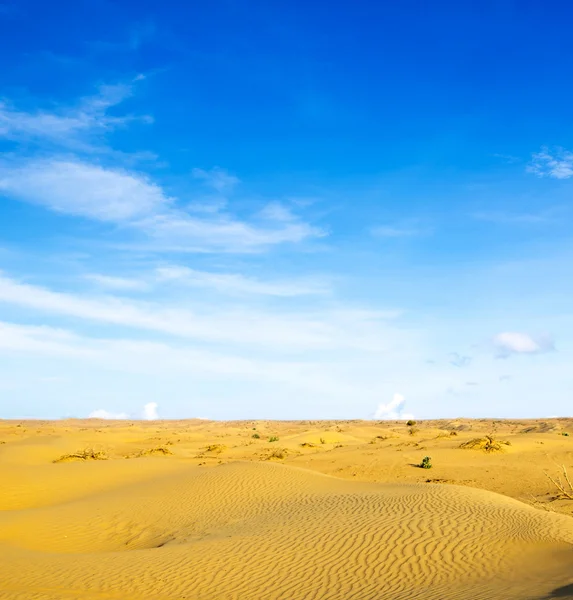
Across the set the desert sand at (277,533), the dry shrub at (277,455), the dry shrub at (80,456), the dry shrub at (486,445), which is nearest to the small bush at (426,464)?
the desert sand at (277,533)

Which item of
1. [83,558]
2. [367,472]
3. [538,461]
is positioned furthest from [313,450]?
[83,558]

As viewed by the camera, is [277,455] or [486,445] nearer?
[486,445]

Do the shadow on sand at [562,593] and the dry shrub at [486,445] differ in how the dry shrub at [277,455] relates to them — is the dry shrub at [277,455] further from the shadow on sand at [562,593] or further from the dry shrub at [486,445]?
the shadow on sand at [562,593]

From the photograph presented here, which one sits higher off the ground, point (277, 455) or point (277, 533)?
point (277, 455)

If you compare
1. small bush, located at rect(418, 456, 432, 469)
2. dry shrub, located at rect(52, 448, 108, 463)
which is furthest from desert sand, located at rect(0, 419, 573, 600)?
dry shrub, located at rect(52, 448, 108, 463)

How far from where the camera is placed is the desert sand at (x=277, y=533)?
9273 millimetres

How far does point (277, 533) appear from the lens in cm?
1248

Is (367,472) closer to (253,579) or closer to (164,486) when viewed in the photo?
(164,486)

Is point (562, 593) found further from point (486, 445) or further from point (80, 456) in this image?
point (80, 456)

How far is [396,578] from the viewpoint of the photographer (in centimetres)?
952

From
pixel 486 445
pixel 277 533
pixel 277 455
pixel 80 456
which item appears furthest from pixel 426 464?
pixel 80 456

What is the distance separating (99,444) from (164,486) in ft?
67.5

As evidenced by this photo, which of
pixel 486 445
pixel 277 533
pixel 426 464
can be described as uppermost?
pixel 486 445

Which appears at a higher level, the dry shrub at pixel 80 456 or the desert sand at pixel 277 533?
the dry shrub at pixel 80 456
